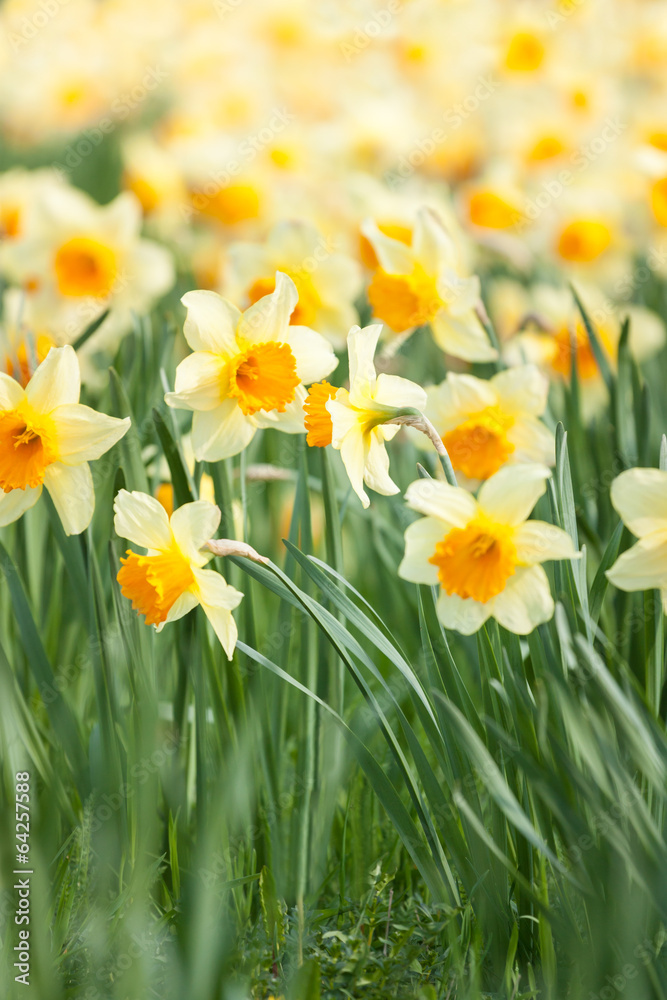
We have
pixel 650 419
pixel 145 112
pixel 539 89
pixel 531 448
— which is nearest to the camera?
pixel 531 448

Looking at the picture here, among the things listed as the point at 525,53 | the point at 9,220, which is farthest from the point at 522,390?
the point at 525,53

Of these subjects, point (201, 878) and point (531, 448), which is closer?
point (201, 878)

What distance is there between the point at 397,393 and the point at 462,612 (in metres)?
0.26

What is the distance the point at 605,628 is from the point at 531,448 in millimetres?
278

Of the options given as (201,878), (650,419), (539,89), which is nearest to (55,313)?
(650,419)

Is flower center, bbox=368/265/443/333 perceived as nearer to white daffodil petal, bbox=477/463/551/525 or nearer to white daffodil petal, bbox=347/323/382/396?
white daffodil petal, bbox=347/323/382/396

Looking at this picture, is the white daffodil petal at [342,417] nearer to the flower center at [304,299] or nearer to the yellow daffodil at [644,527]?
the yellow daffodil at [644,527]

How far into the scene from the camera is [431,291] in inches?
53.4

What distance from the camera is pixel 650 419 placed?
1.46 meters

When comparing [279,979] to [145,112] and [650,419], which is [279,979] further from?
[145,112]

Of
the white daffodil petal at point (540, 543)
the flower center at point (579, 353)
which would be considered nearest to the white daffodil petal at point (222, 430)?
the white daffodil petal at point (540, 543)

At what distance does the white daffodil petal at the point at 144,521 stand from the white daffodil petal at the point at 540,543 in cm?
37

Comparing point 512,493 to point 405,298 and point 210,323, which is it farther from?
point 405,298

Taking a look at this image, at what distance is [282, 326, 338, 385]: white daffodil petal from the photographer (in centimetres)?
99
